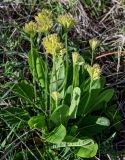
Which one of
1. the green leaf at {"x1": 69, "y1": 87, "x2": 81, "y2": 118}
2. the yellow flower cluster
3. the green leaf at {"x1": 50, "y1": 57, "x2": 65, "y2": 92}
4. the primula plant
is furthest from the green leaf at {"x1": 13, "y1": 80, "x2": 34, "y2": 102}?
the yellow flower cluster

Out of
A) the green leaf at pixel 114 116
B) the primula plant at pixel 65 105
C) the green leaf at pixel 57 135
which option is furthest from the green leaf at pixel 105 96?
the green leaf at pixel 57 135

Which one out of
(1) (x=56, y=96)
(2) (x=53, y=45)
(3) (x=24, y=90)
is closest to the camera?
(2) (x=53, y=45)

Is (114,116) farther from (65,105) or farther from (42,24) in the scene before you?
(42,24)

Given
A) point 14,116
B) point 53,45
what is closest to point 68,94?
point 14,116

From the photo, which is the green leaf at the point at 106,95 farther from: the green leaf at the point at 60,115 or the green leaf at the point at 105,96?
the green leaf at the point at 60,115

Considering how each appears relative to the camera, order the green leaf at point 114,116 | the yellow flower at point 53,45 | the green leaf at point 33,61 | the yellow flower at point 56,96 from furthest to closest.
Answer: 1. the green leaf at point 114,116
2. the green leaf at point 33,61
3. the yellow flower at point 56,96
4. the yellow flower at point 53,45

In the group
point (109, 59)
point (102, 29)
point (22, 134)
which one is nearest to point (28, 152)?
point (22, 134)

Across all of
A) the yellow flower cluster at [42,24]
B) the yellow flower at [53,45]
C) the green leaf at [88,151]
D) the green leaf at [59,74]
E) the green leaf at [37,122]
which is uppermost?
the yellow flower cluster at [42,24]
